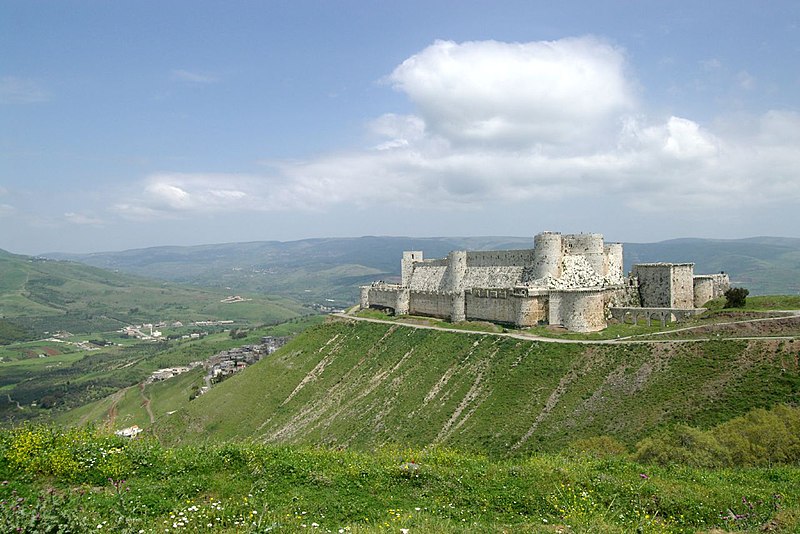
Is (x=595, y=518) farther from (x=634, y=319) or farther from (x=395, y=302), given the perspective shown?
(x=395, y=302)

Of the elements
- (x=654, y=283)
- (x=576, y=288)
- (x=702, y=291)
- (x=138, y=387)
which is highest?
(x=654, y=283)

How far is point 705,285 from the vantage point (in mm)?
52438

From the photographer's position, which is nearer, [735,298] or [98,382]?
[735,298]

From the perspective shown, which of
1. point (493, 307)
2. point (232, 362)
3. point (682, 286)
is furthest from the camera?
point (232, 362)

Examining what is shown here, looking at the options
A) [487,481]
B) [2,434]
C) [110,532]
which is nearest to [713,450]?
[487,481]

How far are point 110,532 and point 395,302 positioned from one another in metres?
61.0

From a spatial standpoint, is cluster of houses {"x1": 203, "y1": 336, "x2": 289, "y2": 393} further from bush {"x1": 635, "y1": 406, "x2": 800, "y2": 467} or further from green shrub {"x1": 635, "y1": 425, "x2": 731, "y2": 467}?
bush {"x1": 635, "y1": 406, "x2": 800, "y2": 467}

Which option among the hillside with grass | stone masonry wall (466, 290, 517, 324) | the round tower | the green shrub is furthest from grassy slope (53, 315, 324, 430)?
the round tower

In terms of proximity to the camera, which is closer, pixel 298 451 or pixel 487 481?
pixel 487 481

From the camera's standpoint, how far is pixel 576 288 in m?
48.8

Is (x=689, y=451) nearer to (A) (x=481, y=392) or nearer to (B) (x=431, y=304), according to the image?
(A) (x=481, y=392)

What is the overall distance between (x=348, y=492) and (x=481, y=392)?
1063 inches

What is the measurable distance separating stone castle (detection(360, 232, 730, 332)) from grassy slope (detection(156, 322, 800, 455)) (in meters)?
6.01

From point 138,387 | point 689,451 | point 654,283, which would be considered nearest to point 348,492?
point 689,451
